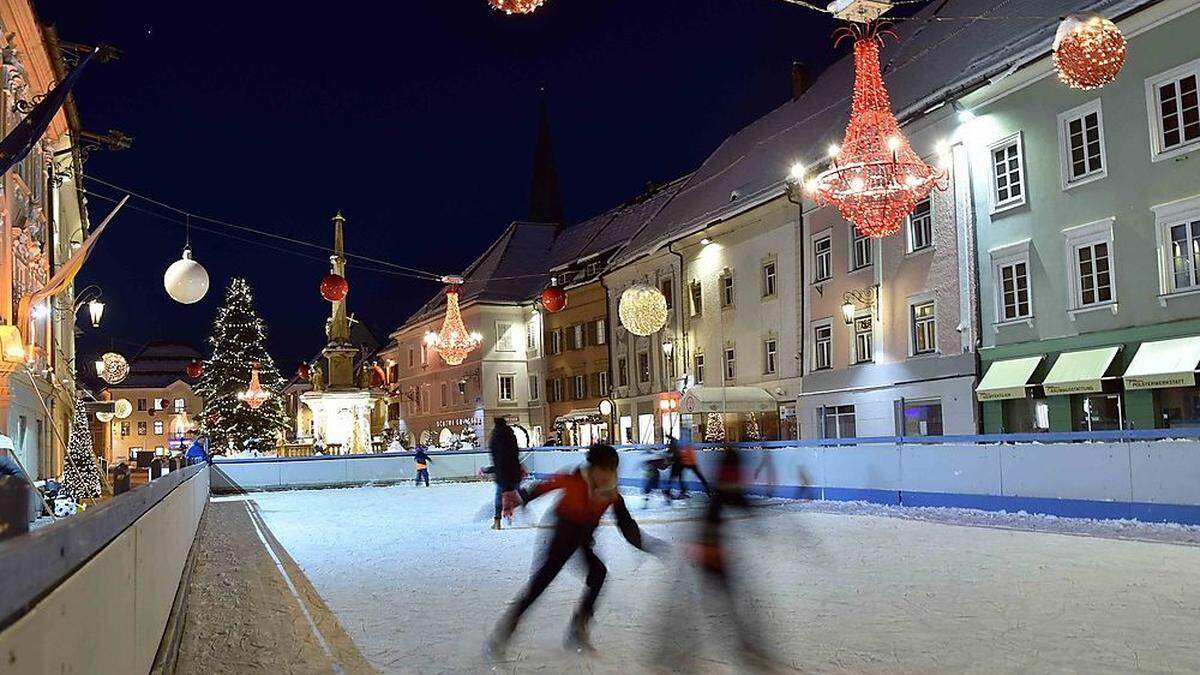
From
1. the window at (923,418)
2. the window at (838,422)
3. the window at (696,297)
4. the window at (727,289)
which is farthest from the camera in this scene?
the window at (696,297)

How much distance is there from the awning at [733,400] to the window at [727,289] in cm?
410

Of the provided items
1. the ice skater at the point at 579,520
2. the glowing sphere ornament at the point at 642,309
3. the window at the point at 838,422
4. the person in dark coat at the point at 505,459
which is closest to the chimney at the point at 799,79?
the window at the point at 838,422

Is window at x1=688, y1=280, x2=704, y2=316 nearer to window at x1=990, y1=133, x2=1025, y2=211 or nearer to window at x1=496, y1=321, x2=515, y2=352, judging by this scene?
window at x1=990, y1=133, x2=1025, y2=211

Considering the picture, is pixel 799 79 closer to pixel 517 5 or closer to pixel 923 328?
pixel 923 328

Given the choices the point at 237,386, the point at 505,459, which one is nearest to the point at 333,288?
the point at 505,459

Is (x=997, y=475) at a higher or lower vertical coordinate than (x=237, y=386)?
lower

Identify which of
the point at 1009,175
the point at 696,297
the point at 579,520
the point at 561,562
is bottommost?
the point at 561,562

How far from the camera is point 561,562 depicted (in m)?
6.93

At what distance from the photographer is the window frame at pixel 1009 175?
25.4m

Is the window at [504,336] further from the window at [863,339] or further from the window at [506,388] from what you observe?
the window at [863,339]

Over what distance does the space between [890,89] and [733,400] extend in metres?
11.5

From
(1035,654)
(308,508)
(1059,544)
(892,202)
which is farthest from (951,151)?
(1035,654)

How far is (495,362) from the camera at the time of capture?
6075 cm

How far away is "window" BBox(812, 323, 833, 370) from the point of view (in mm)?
33250
